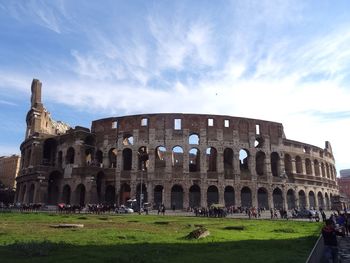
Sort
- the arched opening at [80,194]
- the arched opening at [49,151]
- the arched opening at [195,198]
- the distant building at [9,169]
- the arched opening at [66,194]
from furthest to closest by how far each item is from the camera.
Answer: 1. the distant building at [9,169]
2. the arched opening at [49,151]
3. the arched opening at [66,194]
4. the arched opening at [195,198]
5. the arched opening at [80,194]

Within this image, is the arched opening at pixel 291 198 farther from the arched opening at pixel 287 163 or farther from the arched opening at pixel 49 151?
the arched opening at pixel 49 151

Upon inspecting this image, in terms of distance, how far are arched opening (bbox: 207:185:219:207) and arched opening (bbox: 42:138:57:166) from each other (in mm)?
23495

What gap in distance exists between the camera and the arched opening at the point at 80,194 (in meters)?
46.8

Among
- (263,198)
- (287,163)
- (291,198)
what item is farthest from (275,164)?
(263,198)

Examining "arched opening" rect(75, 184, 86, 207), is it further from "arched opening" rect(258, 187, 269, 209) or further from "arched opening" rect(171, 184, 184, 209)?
"arched opening" rect(258, 187, 269, 209)

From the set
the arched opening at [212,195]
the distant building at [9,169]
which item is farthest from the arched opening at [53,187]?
the distant building at [9,169]

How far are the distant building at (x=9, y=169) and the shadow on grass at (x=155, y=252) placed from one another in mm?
81078

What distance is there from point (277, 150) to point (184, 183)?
14766 mm

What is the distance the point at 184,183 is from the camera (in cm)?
4653

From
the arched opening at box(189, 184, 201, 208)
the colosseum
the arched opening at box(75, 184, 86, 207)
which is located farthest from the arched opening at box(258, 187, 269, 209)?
the arched opening at box(75, 184, 86, 207)

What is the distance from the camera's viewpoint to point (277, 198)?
50.2m

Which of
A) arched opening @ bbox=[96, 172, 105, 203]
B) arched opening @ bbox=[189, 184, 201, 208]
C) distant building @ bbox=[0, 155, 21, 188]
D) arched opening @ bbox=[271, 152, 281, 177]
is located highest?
distant building @ bbox=[0, 155, 21, 188]

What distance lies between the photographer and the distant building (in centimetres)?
8550

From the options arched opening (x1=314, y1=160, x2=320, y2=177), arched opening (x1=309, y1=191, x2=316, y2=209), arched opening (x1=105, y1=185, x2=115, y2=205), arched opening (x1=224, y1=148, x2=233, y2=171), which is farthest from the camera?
arched opening (x1=314, y1=160, x2=320, y2=177)
